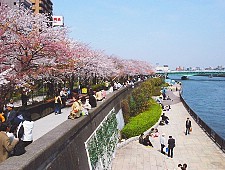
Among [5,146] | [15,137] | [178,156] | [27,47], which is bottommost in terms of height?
[178,156]

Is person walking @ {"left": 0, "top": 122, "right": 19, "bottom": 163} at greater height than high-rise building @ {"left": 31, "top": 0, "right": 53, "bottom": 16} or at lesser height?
lesser

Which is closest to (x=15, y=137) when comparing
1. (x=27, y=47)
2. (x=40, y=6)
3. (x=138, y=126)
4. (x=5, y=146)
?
(x=5, y=146)

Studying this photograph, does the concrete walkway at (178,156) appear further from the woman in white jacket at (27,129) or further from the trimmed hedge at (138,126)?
the woman in white jacket at (27,129)

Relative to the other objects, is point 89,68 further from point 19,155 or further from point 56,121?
point 19,155

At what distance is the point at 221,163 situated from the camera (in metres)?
19.7

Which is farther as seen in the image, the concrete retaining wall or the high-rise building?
the high-rise building

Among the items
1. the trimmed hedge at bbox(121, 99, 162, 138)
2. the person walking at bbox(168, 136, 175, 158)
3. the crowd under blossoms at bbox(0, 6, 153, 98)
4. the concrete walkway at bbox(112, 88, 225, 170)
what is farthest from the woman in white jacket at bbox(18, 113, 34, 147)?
the trimmed hedge at bbox(121, 99, 162, 138)

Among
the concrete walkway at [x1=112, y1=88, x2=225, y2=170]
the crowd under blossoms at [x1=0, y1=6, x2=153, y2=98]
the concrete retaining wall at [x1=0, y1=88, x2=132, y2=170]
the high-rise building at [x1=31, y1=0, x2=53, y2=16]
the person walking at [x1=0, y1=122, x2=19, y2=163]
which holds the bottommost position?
the concrete walkway at [x1=112, y1=88, x2=225, y2=170]

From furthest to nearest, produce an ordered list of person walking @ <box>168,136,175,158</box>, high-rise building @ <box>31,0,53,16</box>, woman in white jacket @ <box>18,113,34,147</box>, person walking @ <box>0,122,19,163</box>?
high-rise building @ <box>31,0,53,16</box> → person walking @ <box>168,136,175,158</box> → woman in white jacket @ <box>18,113,34,147</box> → person walking @ <box>0,122,19,163</box>

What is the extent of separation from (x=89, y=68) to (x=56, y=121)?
2475 cm

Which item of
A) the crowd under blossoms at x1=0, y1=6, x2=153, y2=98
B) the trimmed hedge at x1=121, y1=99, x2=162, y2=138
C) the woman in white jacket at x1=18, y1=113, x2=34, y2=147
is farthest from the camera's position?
the trimmed hedge at x1=121, y1=99, x2=162, y2=138

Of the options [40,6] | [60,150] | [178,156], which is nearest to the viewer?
[60,150]

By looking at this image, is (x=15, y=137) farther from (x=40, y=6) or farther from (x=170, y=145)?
(x=40, y=6)

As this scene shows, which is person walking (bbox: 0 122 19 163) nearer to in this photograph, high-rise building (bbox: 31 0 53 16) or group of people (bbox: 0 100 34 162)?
group of people (bbox: 0 100 34 162)
